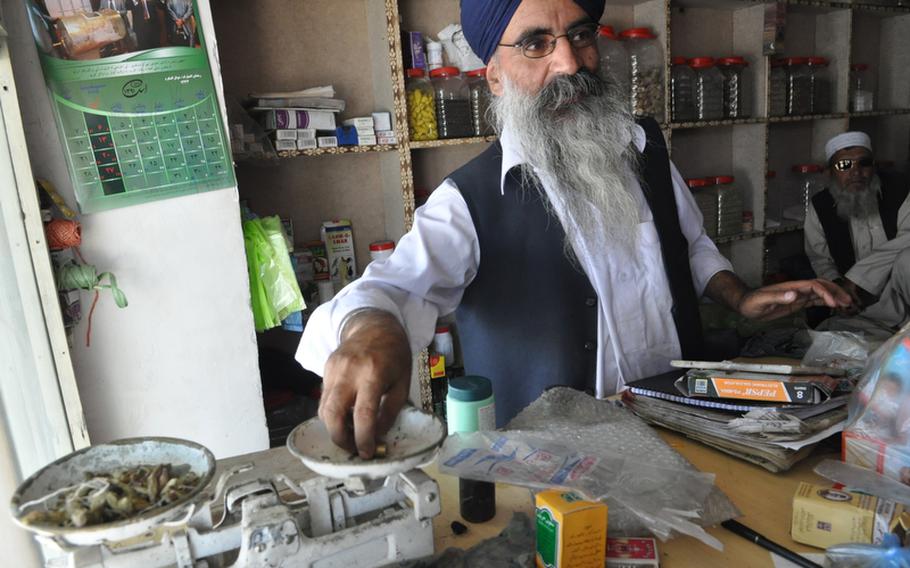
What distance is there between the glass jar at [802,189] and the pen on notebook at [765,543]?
3098mm

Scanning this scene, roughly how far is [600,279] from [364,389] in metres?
0.80

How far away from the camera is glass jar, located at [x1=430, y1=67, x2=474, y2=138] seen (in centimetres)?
223

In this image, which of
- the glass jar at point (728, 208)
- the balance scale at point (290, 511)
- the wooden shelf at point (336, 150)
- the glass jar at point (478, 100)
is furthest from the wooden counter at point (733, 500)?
the glass jar at point (728, 208)

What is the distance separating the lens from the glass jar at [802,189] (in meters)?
3.44

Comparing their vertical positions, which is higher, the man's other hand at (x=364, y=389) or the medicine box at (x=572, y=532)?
the man's other hand at (x=364, y=389)

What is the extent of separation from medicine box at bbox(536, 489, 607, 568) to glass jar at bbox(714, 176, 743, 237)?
2637 mm

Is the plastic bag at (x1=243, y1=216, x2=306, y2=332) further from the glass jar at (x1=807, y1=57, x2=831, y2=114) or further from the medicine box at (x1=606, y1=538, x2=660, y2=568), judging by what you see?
the glass jar at (x1=807, y1=57, x2=831, y2=114)

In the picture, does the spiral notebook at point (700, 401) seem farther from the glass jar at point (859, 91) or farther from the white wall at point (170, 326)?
the glass jar at point (859, 91)

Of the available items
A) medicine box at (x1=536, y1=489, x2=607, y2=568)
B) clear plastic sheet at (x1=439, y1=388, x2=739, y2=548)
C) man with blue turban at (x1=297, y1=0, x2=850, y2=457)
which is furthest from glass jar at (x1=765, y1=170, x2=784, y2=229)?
medicine box at (x1=536, y1=489, x2=607, y2=568)

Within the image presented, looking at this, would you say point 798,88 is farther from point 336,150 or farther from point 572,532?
point 572,532

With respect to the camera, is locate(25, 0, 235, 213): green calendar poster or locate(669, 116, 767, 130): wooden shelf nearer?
locate(25, 0, 235, 213): green calendar poster

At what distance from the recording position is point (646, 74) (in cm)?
261

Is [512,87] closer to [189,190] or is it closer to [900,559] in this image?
[189,190]

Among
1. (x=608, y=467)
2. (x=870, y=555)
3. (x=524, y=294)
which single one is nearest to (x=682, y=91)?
(x=524, y=294)
